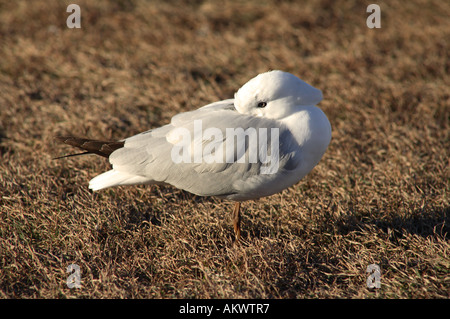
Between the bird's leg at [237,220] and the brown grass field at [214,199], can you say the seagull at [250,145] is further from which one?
the brown grass field at [214,199]

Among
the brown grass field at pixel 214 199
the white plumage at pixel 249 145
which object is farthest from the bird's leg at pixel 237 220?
the white plumage at pixel 249 145

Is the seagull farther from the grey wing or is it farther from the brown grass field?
the brown grass field

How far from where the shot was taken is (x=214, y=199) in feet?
A: 13.0

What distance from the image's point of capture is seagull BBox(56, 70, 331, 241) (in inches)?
118

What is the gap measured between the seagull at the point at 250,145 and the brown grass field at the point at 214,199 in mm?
488

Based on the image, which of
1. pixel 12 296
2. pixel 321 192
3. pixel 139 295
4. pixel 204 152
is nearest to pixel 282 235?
pixel 321 192

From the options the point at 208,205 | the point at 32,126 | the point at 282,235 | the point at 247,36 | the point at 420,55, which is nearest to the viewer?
the point at 282,235

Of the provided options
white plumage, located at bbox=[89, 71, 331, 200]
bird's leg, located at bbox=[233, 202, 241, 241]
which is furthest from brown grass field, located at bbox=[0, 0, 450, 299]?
white plumage, located at bbox=[89, 71, 331, 200]

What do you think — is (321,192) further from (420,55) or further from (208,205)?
(420,55)

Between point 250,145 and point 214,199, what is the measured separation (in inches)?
42.1

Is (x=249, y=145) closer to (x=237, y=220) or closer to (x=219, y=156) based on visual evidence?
(x=219, y=156)

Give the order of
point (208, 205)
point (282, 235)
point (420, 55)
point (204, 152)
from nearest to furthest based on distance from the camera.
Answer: point (204, 152)
point (282, 235)
point (208, 205)
point (420, 55)

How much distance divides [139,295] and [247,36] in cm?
441

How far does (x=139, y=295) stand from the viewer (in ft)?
9.79
